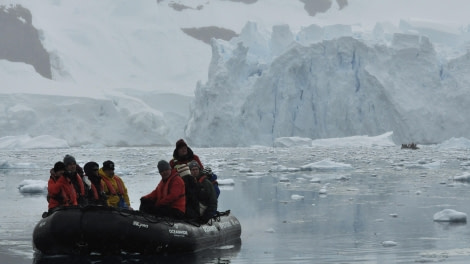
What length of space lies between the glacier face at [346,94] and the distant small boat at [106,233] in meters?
42.6

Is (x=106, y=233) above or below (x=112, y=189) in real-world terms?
below

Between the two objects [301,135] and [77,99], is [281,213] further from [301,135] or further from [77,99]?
[77,99]

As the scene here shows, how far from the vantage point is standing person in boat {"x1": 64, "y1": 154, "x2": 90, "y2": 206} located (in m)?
8.65

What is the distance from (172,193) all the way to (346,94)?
43.2 m

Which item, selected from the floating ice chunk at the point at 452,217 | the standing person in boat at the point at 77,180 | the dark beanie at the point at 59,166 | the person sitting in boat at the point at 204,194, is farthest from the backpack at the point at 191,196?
the floating ice chunk at the point at 452,217

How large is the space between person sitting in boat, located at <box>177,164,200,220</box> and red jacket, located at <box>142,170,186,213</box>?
0.27 metres

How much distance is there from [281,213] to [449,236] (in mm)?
3944

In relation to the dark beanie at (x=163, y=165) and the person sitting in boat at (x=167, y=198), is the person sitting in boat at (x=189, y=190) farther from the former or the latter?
the dark beanie at (x=163, y=165)

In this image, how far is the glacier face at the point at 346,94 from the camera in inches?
1972

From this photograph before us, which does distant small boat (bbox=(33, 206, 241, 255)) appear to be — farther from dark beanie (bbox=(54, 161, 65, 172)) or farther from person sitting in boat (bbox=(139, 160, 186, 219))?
dark beanie (bbox=(54, 161, 65, 172))

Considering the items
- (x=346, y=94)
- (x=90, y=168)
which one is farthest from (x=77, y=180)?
(x=346, y=94)

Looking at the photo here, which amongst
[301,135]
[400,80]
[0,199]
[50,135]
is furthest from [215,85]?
[0,199]

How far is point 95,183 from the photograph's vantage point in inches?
369

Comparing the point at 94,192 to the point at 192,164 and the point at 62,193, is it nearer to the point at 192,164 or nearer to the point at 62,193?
the point at 62,193
